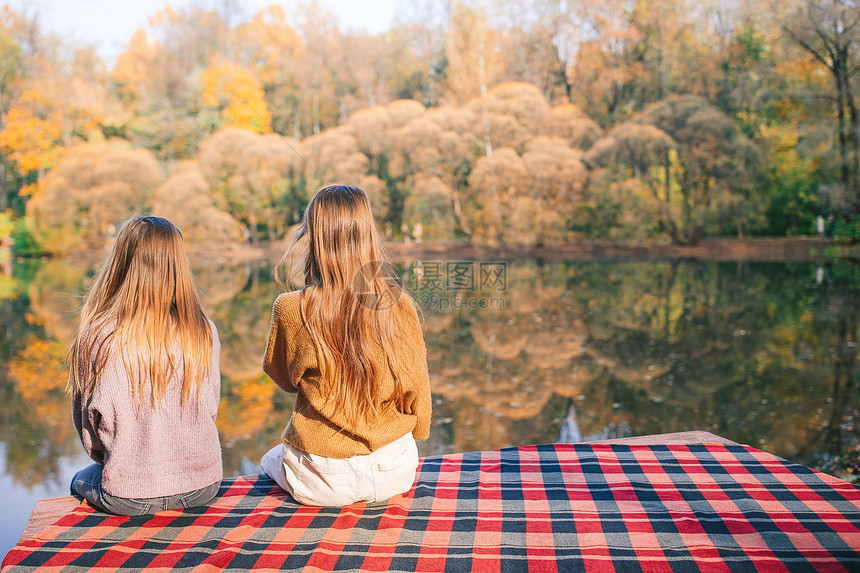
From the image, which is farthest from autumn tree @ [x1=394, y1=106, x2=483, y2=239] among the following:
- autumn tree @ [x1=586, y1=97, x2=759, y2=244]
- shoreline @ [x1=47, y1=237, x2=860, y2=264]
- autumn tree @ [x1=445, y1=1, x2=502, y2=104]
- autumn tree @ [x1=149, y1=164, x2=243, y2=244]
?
autumn tree @ [x1=149, y1=164, x2=243, y2=244]

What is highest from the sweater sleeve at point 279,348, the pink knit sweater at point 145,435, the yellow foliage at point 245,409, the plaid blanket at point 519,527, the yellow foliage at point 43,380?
the sweater sleeve at point 279,348

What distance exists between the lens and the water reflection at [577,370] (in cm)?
296

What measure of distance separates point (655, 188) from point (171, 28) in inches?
613

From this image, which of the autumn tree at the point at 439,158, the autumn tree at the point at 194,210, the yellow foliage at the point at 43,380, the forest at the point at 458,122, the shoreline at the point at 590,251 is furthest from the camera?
the autumn tree at the point at 439,158

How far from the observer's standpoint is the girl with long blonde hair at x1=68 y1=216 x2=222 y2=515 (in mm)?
1358

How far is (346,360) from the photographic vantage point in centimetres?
142

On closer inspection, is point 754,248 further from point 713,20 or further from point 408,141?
point 408,141

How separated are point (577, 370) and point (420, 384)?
9.32ft

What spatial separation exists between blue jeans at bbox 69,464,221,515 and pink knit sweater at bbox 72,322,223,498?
0.02m

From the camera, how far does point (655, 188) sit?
14.3 metres

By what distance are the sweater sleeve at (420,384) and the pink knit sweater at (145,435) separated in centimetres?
48

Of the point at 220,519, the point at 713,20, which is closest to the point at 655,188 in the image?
the point at 713,20

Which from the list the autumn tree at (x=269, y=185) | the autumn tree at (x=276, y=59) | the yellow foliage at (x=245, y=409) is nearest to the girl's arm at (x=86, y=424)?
the yellow foliage at (x=245, y=409)

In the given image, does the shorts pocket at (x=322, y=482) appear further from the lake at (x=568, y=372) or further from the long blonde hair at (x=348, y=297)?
the lake at (x=568, y=372)
